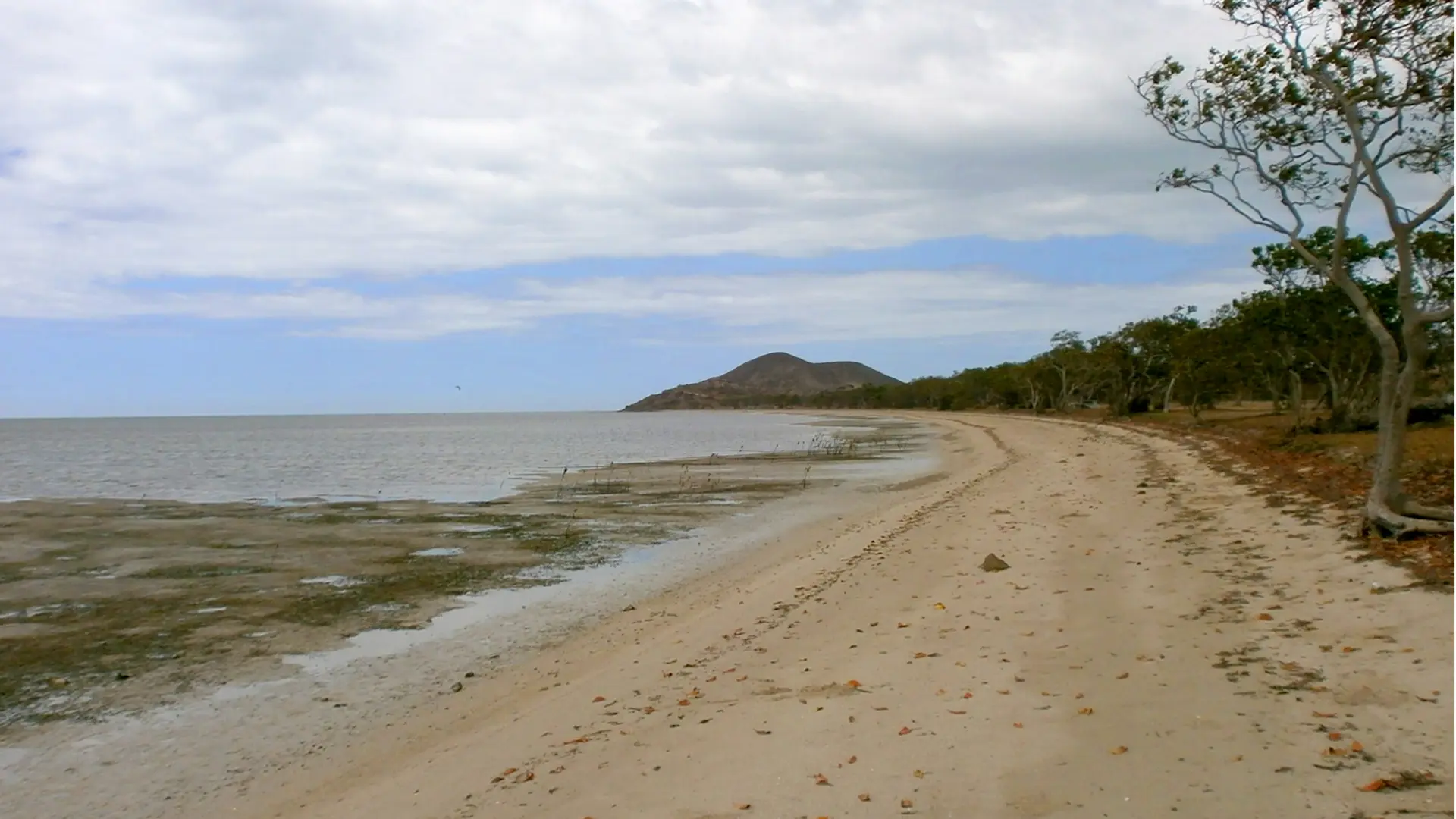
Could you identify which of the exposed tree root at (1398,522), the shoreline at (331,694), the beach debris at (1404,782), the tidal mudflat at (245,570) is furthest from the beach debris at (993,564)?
the tidal mudflat at (245,570)

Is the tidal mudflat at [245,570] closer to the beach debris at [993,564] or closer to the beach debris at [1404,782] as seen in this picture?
the beach debris at [993,564]

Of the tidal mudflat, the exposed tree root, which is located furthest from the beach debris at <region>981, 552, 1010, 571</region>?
the tidal mudflat

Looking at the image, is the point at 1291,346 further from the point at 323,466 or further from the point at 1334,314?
the point at 323,466

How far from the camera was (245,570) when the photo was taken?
17.1m

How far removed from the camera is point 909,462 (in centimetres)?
4175

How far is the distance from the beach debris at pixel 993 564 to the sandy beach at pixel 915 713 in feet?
0.74

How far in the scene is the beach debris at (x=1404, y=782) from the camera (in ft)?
15.9

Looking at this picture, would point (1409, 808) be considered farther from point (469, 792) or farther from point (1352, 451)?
point (1352, 451)

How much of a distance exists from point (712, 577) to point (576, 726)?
7830mm

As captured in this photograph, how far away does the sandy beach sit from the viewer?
17.6ft

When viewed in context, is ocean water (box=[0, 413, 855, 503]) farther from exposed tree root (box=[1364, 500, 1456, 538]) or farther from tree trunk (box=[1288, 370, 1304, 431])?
tree trunk (box=[1288, 370, 1304, 431])

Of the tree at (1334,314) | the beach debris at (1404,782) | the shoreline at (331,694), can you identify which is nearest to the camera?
the beach debris at (1404,782)

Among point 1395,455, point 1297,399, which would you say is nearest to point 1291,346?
point 1297,399

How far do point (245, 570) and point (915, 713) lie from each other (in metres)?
14.1
